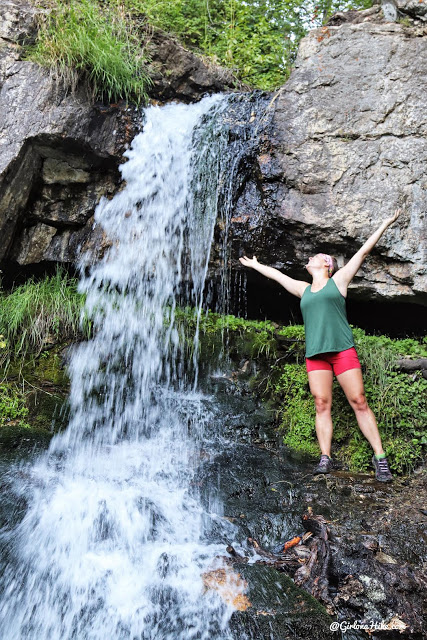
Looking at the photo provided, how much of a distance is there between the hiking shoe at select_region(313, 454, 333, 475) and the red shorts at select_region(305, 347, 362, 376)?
0.79 metres

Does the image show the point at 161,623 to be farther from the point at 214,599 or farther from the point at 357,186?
the point at 357,186

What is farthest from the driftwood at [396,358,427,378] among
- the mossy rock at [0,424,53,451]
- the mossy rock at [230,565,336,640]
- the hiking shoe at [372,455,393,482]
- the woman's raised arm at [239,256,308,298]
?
the mossy rock at [0,424,53,451]

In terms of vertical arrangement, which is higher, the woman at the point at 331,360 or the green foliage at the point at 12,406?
the woman at the point at 331,360

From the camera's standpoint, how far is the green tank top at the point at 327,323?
412cm

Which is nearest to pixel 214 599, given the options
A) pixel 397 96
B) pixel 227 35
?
pixel 397 96

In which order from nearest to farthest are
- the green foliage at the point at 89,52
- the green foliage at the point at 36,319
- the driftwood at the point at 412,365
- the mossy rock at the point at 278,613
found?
the mossy rock at the point at 278,613, the driftwood at the point at 412,365, the green foliage at the point at 36,319, the green foliage at the point at 89,52

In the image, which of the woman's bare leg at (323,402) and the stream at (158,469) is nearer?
the stream at (158,469)

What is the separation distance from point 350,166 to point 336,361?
8.92ft

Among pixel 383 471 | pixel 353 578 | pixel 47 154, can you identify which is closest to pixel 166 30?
pixel 47 154

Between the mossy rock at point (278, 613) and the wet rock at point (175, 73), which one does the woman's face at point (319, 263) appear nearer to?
the mossy rock at point (278, 613)

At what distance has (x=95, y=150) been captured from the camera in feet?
19.5

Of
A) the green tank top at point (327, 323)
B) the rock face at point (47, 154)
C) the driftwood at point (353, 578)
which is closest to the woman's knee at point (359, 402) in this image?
the green tank top at point (327, 323)

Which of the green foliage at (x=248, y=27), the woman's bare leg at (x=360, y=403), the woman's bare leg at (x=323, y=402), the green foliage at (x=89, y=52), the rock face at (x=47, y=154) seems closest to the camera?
the woman's bare leg at (x=360, y=403)

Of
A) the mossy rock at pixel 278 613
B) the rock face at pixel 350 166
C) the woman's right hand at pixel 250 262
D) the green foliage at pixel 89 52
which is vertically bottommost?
the mossy rock at pixel 278 613
